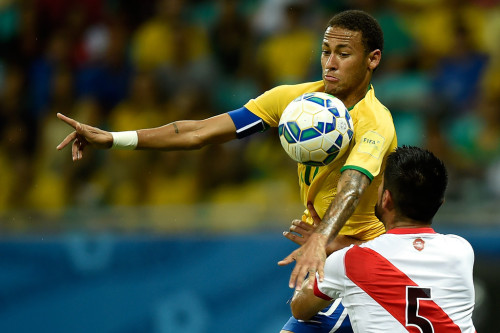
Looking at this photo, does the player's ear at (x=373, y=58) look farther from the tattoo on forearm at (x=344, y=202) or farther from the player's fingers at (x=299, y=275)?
the player's fingers at (x=299, y=275)

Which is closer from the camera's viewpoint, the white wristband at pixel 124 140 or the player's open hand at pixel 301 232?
the player's open hand at pixel 301 232

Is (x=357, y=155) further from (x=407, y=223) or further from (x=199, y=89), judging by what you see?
(x=199, y=89)

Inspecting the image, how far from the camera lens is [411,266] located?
4289 mm

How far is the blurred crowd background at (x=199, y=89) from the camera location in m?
8.95

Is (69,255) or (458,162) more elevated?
(458,162)

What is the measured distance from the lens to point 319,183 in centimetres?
531

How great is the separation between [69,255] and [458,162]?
4.15 m

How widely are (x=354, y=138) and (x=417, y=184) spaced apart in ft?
2.49

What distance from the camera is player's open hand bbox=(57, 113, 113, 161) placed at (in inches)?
205

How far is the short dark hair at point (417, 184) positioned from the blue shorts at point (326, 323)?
1.18m

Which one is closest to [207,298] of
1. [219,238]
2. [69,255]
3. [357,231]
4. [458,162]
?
[219,238]

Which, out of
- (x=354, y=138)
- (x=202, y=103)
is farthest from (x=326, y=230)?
(x=202, y=103)

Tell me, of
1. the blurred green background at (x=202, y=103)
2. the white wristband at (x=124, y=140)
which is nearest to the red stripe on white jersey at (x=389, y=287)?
the white wristband at (x=124, y=140)

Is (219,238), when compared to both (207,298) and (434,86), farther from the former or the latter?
(434,86)
